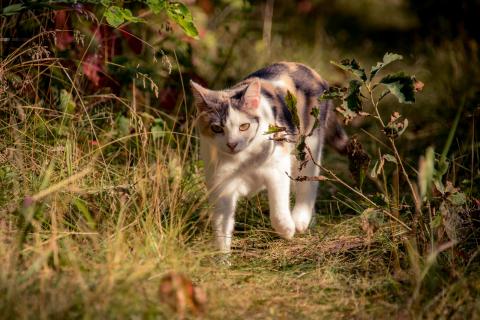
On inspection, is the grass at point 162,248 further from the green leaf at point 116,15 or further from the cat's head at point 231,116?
the green leaf at point 116,15

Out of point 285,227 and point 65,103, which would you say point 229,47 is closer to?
point 65,103

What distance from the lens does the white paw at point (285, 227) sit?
10.4ft

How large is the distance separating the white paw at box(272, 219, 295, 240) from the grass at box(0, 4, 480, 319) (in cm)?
6

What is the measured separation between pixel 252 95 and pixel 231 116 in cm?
15

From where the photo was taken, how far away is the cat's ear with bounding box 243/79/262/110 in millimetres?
3129

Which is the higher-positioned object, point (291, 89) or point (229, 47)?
point (229, 47)

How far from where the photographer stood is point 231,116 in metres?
3.09

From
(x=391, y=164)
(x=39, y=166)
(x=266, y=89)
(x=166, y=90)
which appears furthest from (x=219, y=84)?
(x=39, y=166)

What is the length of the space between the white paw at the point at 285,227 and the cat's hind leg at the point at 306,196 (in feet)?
0.74

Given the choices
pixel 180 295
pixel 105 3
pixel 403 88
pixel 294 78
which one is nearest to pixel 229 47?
pixel 294 78

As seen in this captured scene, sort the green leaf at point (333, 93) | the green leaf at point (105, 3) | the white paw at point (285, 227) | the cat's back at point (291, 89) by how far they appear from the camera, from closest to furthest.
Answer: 1. the green leaf at point (333, 93)
2. the green leaf at point (105, 3)
3. the white paw at point (285, 227)
4. the cat's back at point (291, 89)

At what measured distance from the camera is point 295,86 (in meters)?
3.65

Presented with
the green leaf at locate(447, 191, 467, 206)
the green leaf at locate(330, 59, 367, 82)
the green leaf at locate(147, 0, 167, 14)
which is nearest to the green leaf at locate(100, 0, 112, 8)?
the green leaf at locate(147, 0, 167, 14)

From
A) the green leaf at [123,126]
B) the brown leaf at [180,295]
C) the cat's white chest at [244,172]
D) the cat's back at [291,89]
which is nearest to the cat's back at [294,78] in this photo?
the cat's back at [291,89]
